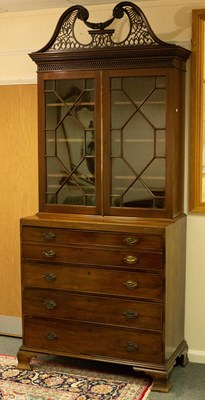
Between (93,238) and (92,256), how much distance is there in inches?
4.4

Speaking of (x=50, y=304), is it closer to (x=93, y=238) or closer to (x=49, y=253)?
(x=49, y=253)

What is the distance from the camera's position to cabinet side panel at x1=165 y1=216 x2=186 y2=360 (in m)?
3.55

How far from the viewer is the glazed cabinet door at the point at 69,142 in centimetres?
374

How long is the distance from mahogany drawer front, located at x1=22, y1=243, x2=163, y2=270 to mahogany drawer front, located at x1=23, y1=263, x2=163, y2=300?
48mm

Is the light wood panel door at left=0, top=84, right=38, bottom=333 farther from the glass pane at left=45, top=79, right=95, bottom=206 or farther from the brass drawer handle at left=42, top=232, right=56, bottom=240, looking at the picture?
the brass drawer handle at left=42, top=232, right=56, bottom=240

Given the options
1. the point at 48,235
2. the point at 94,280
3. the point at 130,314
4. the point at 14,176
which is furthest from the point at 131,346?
the point at 14,176

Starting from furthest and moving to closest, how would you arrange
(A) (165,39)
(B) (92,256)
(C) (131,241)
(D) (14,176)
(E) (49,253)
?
(D) (14,176), (A) (165,39), (E) (49,253), (B) (92,256), (C) (131,241)

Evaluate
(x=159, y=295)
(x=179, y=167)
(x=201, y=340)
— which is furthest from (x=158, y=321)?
(x=179, y=167)

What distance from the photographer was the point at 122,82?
365cm

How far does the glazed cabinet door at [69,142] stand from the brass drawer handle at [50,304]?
58 centimetres

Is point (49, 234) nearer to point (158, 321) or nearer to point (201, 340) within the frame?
point (158, 321)

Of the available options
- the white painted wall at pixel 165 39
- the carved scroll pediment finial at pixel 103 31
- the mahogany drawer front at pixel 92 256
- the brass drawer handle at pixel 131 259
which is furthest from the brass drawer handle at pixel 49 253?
the carved scroll pediment finial at pixel 103 31

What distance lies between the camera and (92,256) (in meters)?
3.63

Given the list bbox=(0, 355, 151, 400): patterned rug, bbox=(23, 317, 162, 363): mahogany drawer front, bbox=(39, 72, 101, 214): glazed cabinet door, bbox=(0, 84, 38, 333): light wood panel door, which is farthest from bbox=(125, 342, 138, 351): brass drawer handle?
bbox=(0, 84, 38, 333): light wood panel door
